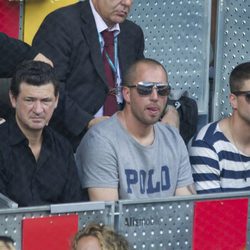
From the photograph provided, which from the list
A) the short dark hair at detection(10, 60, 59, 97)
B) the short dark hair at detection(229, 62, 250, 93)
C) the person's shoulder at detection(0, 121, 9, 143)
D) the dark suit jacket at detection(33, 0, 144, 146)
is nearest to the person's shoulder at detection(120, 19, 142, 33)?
the dark suit jacket at detection(33, 0, 144, 146)

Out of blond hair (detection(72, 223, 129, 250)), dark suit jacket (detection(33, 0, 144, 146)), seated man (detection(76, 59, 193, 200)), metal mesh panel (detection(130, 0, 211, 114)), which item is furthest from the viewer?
metal mesh panel (detection(130, 0, 211, 114))

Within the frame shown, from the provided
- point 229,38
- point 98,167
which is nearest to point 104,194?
point 98,167

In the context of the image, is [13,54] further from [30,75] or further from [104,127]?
[104,127]

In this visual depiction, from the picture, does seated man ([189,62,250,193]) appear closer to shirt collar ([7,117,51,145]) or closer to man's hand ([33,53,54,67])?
man's hand ([33,53,54,67])

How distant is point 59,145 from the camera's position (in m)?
5.60

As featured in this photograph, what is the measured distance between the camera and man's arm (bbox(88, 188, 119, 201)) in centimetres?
562

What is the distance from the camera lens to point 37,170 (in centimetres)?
544

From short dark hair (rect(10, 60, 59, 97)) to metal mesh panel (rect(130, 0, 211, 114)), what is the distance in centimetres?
195

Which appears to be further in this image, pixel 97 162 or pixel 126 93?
pixel 126 93

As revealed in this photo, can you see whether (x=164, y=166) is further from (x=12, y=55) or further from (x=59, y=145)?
(x=12, y=55)

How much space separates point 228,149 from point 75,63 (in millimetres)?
1077

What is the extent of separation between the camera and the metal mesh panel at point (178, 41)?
7418 millimetres

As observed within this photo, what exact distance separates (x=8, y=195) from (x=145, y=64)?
1.16 m

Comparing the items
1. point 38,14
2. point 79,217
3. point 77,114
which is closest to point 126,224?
point 79,217
